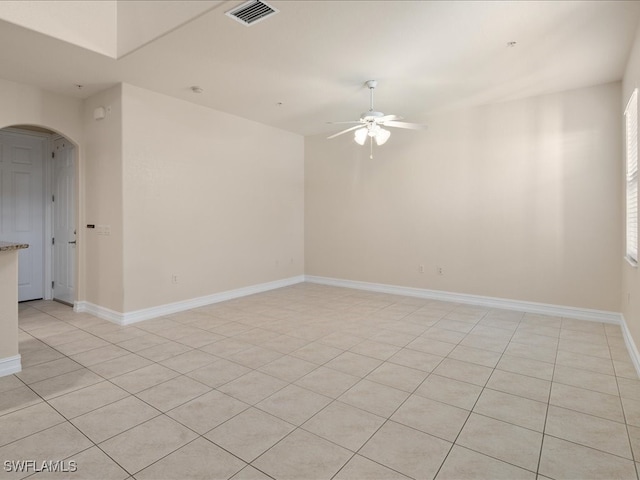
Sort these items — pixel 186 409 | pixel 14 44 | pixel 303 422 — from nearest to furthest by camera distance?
pixel 303 422 → pixel 186 409 → pixel 14 44

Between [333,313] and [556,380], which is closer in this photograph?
[556,380]

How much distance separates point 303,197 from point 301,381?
15.7 feet

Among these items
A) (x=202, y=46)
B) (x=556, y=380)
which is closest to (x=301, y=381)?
(x=556, y=380)

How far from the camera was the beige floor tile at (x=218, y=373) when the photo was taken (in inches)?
110

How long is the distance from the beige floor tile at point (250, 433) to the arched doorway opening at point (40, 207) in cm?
408

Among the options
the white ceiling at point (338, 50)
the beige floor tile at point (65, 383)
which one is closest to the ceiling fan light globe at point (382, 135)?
the white ceiling at point (338, 50)

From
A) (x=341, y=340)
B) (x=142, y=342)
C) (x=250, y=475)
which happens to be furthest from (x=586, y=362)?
(x=142, y=342)

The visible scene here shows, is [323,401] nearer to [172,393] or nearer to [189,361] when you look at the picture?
[172,393]

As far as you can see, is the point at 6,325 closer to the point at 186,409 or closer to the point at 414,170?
the point at 186,409

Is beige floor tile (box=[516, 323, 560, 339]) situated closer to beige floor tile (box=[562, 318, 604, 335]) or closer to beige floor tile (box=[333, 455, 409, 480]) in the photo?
beige floor tile (box=[562, 318, 604, 335])

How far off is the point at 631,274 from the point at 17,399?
17.8 feet

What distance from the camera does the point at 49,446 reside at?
1999 millimetres

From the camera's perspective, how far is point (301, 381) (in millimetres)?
2797

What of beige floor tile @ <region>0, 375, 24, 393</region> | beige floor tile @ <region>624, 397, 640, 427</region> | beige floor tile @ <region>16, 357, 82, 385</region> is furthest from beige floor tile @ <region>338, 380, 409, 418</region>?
beige floor tile @ <region>0, 375, 24, 393</region>
